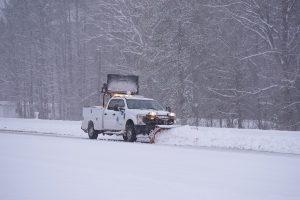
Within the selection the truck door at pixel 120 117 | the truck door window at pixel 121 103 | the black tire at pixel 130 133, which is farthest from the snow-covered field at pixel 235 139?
the truck door window at pixel 121 103

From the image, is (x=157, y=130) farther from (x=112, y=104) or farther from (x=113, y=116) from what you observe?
(x=112, y=104)

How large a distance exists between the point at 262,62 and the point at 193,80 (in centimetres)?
509

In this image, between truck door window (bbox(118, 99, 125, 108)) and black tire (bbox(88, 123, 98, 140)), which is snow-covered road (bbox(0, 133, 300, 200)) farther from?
black tire (bbox(88, 123, 98, 140))

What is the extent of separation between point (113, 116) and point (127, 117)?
1.23m

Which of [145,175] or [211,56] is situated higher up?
[211,56]

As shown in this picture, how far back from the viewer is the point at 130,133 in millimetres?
22984

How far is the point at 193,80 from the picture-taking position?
39.1 metres

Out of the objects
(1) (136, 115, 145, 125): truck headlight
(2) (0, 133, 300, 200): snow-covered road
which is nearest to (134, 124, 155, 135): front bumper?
(1) (136, 115, 145, 125): truck headlight

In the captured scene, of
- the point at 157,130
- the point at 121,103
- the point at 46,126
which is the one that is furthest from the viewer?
the point at 46,126

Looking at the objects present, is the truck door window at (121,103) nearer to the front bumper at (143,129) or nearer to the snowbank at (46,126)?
the front bumper at (143,129)

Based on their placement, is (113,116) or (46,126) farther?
(46,126)

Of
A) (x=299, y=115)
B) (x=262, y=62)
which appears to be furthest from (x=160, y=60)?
(x=299, y=115)

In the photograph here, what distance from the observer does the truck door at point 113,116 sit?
23859mm

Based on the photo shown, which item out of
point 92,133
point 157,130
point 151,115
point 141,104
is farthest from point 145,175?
point 92,133
